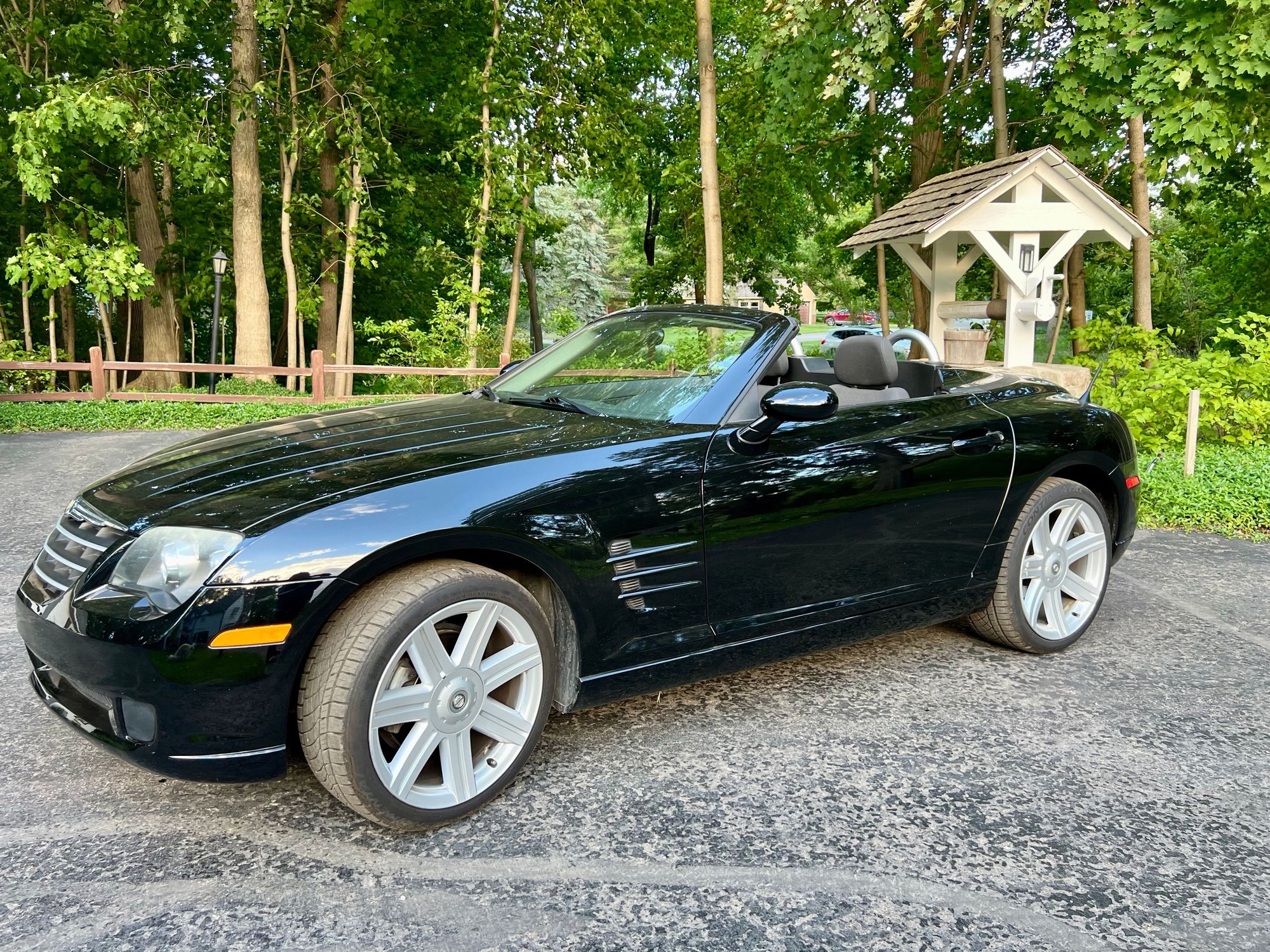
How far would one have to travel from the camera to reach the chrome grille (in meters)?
2.63

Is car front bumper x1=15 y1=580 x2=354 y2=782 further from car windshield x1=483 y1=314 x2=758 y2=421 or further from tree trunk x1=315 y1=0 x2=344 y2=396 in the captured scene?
tree trunk x1=315 y1=0 x2=344 y2=396

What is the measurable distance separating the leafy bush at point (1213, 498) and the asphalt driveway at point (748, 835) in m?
3.24

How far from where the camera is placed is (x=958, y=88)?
15.8 metres

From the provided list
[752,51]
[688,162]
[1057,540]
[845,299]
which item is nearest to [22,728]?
[1057,540]

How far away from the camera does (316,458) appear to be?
2.97 meters

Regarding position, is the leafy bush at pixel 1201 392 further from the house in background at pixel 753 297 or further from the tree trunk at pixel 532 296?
the house in background at pixel 753 297

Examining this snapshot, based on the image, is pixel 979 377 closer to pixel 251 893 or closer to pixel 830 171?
pixel 251 893

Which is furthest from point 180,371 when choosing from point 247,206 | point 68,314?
point 68,314

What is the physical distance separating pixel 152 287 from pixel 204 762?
19.4 metres

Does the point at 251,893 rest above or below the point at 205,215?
below

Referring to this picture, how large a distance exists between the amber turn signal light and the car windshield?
4.61ft

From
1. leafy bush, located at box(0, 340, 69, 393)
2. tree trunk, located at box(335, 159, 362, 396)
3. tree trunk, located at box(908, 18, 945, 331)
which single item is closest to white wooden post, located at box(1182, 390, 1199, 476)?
tree trunk, located at box(908, 18, 945, 331)

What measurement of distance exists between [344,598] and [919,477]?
2.13 m

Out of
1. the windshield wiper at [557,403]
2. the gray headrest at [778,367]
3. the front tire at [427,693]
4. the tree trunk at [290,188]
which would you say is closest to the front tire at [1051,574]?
the gray headrest at [778,367]
